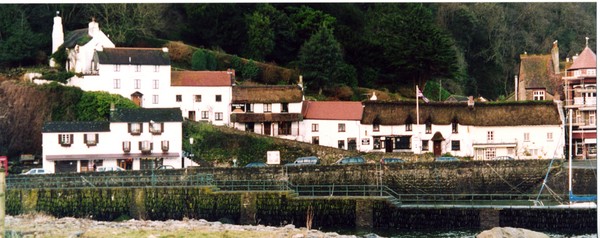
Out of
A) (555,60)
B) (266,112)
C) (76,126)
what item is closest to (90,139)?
(76,126)

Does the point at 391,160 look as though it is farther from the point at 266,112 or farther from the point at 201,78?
the point at 201,78

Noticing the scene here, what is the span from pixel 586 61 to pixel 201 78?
31.7 feet

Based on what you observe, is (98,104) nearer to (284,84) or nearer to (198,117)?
(198,117)

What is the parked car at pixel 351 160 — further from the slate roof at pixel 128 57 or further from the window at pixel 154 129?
the slate roof at pixel 128 57

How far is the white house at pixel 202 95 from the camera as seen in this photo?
117 ft

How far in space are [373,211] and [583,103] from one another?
24.8 ft

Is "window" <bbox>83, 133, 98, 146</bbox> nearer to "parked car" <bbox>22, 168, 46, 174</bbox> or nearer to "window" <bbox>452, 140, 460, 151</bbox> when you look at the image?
"parked car" <bbox>22, 168, 46, 174</bbox>

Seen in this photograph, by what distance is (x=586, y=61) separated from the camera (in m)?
33.3

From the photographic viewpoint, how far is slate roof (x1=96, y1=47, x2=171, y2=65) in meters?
35.1

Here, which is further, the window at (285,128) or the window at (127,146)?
the window at (285,128)

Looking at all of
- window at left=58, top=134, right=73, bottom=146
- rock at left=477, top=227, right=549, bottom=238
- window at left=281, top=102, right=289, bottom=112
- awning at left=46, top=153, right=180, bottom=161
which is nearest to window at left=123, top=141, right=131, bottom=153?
awning at left=46, top=153, right=180, bottom=161

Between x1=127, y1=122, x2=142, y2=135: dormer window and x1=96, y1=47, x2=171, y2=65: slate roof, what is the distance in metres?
2.53

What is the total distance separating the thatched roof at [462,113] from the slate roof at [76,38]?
736 cm

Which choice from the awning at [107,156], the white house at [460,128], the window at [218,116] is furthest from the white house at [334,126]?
the awning at [107,156]
